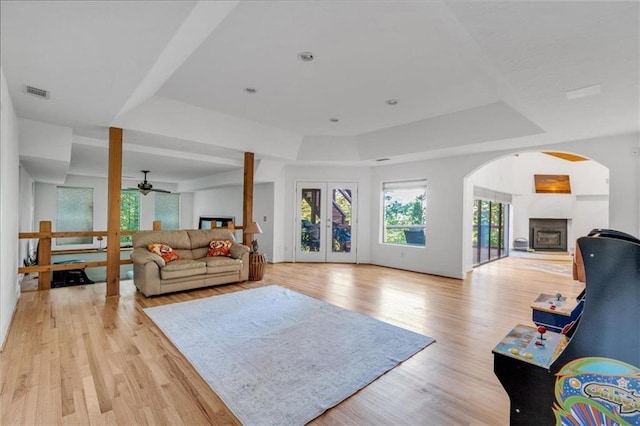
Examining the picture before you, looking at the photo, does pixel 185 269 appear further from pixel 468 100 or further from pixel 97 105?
pixel 468 100

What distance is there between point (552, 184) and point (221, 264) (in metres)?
11.2

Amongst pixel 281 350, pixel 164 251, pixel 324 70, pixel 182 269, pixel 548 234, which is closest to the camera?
pixel 281 350

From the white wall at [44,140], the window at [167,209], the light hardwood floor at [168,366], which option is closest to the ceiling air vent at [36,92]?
the white wall at [44,140]

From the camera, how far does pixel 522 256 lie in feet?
30.5

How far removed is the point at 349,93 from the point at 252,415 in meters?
3.66

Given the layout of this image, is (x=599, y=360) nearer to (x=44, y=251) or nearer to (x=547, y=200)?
(x=44, y=251)

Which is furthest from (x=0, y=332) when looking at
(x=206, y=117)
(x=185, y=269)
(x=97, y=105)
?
(x=206, y=117)

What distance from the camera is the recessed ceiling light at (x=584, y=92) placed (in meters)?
2.77

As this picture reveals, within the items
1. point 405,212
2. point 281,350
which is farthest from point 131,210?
point 281,350

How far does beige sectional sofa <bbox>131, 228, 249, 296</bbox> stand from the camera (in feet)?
14.3

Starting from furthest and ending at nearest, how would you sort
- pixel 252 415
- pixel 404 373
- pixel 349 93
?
pixel 349 93 → pixel 404 373 → pixel 252 415

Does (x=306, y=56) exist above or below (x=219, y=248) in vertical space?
above

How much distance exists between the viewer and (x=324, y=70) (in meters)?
3.34

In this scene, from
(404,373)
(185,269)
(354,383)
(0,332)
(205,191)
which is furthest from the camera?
(205,191)
